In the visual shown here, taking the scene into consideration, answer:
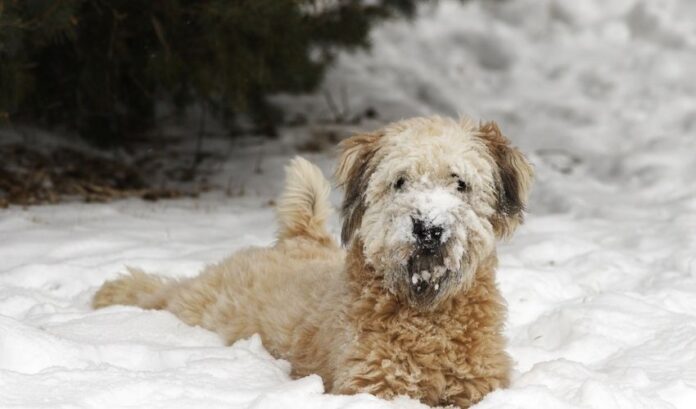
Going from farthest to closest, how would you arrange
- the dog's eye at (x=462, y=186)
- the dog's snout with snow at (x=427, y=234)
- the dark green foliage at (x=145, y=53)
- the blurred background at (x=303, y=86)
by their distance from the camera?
the blurred background at (x=303, y=86) < the dark green foliage at (x=145, y=53) < the dog's eye at (x=462, y=186) < the dog's snout with snow at (x=427, y=234)

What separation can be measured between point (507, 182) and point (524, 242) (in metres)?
2.94

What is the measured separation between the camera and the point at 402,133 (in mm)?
4082

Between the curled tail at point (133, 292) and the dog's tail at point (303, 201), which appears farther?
the dog's tail at point (303, 201)

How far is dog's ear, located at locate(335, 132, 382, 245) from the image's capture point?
4121 mm

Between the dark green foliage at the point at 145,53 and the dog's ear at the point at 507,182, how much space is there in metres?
3.47

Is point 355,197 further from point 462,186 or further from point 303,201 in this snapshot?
point 303,201

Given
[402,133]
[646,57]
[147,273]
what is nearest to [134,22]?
[147,273]

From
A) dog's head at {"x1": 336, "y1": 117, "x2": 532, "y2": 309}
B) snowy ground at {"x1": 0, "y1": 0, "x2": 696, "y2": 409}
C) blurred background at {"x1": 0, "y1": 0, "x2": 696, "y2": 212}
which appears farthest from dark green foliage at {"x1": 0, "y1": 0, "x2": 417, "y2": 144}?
dog's head at {"x1": 336, "y1": 117, "x2": 532, "y2": 309}

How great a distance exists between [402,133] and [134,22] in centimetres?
415

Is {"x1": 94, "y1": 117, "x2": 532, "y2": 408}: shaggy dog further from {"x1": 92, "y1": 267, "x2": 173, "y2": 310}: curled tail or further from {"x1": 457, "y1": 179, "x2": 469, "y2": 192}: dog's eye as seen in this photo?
{"x1": 92, "y1": 267, "x2": 173, "y2": 310}: curled tail

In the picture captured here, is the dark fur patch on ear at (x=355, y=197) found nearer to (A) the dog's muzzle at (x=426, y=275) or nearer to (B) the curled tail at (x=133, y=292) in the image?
(A) the dog's muzzle at (x=426, y=275)

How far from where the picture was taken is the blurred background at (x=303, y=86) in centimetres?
751

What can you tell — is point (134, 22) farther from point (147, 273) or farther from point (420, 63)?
point (420, 63)

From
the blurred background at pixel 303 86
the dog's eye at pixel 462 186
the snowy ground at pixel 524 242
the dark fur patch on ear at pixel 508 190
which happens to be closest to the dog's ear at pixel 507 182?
the dark fur patch on ear at pixel 508 190
